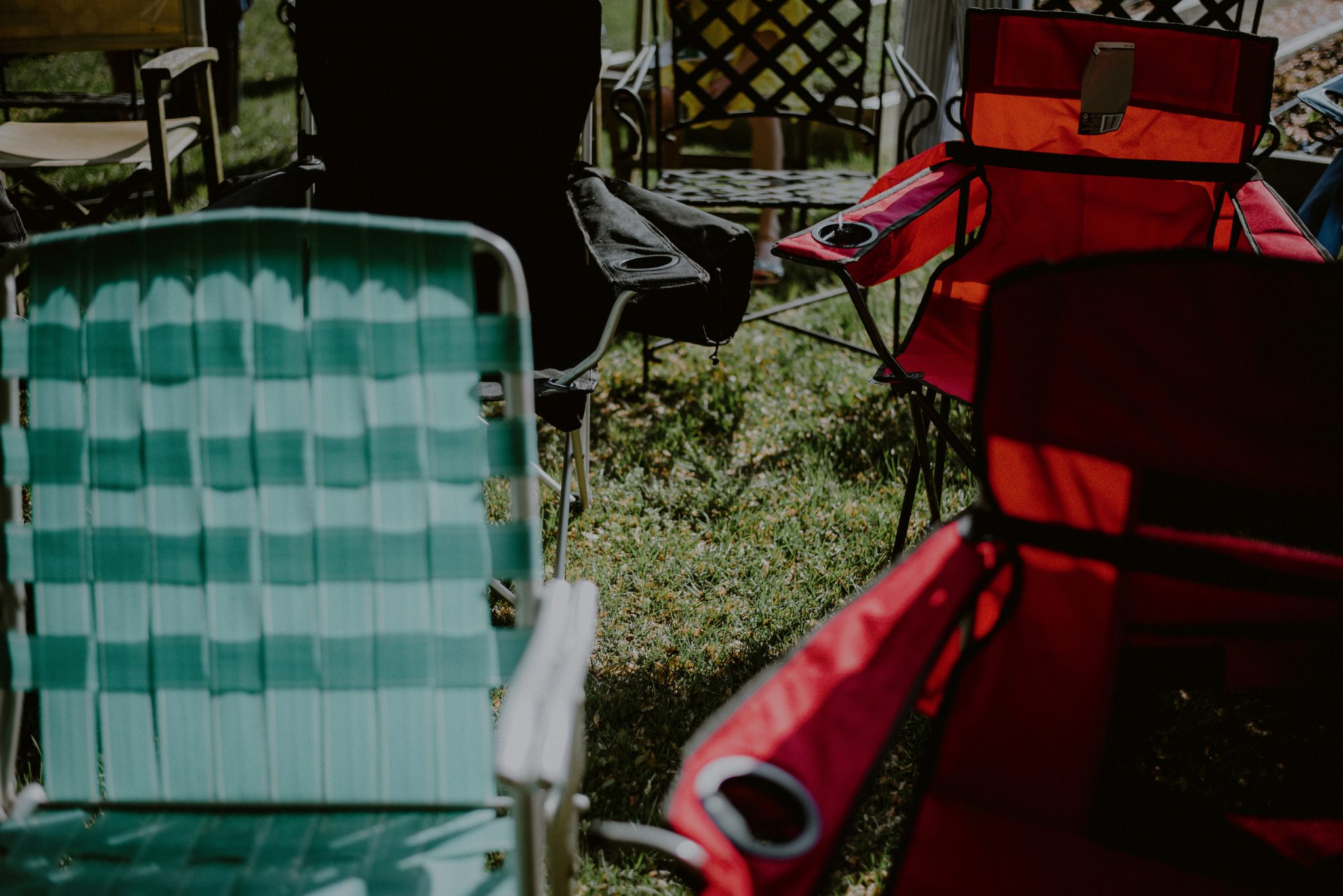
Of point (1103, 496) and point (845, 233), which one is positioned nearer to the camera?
point (1103, 496)

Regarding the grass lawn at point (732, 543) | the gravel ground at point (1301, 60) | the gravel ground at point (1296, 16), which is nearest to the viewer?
the grass lawn at point (732, 543)

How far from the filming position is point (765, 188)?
336 centimetres

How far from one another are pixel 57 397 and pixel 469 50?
61.6 inches

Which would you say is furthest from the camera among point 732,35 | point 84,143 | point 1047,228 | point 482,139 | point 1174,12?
point 1174,12

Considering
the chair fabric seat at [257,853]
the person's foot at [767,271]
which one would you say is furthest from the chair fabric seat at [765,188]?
the chair fabric seat at [257,853]

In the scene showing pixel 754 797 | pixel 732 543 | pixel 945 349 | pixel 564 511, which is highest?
pixel 945 349

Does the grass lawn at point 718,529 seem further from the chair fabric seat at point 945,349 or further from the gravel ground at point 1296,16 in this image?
the gravel ground at point 1296,16

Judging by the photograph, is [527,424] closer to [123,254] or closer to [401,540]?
[401,540]

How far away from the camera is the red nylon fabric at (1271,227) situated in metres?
1.91

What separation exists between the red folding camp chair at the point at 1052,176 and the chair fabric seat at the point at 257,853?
123 cm

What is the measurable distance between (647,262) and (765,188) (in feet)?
4.85

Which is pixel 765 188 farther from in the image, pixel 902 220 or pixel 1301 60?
pixel 1301 60

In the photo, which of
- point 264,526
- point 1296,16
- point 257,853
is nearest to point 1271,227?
point 264,526

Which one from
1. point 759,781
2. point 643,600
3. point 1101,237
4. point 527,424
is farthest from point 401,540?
point 1101,237
